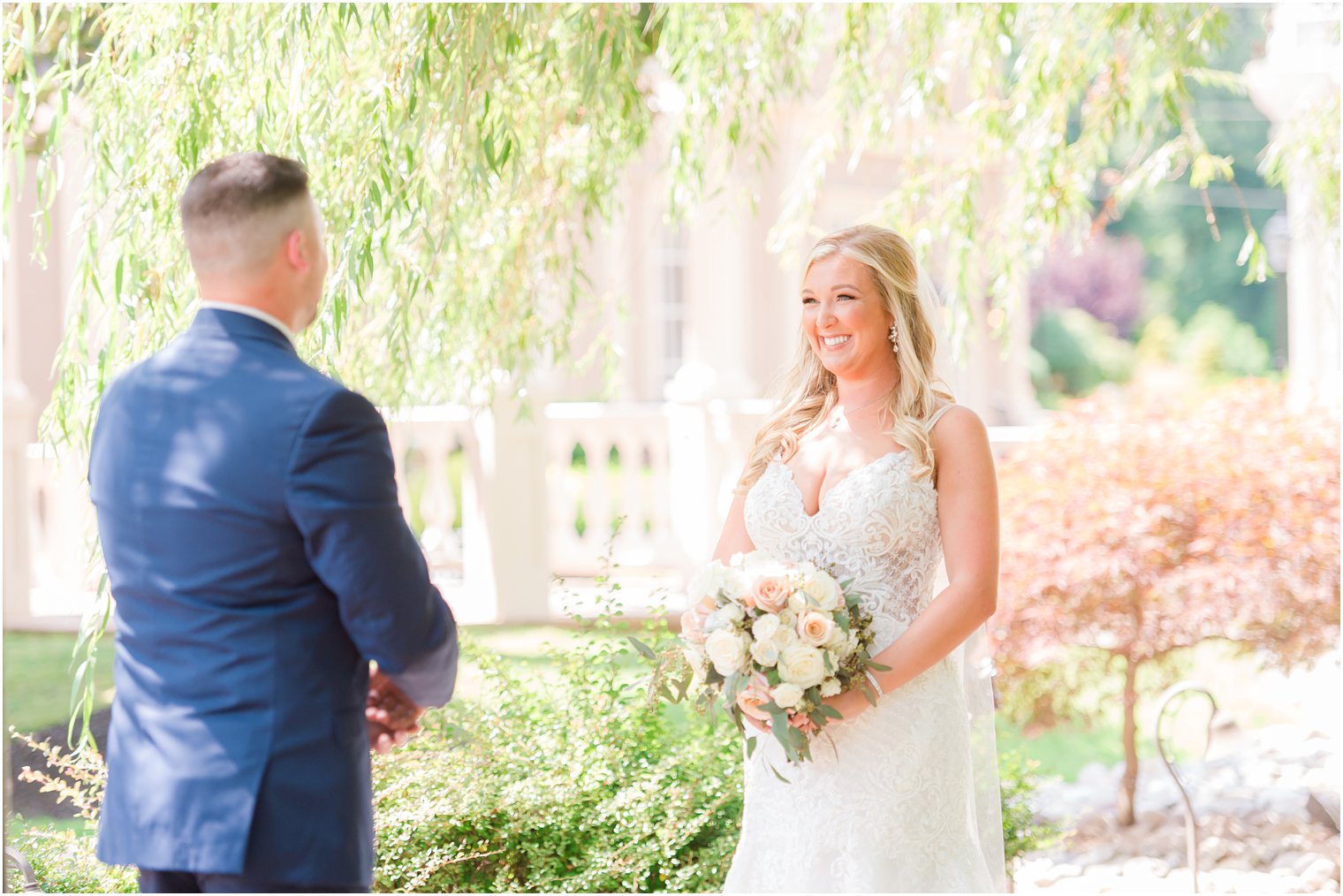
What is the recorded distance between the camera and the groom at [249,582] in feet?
6.79

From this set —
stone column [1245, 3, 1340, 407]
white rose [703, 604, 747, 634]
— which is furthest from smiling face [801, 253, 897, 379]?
stone column [1245, 3, 1340, 407]

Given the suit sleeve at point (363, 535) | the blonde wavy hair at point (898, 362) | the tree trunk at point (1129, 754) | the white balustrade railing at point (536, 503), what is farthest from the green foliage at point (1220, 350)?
the suit sleeve at point (363, 535)

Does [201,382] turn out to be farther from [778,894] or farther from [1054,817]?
[1054,817]

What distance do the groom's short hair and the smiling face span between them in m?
1.39

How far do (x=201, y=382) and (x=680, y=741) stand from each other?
10.3 ft

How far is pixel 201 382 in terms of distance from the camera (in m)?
2.14

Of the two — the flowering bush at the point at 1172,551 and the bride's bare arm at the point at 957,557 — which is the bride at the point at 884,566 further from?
the flowering bush at the point at 1172,551

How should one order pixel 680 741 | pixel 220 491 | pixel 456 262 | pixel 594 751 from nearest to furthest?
pixel 220 491
pixel 594 751
pixel 680 741
pixel 456 262

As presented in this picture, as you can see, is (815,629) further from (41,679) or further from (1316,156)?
(41,679)

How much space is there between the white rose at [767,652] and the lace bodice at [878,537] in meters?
0.34

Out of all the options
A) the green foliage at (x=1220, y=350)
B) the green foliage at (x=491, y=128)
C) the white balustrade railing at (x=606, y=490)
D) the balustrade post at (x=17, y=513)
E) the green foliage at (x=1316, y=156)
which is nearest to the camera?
the green foliage at (x=491, y=128)

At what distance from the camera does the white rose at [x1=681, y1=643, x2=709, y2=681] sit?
115 inches

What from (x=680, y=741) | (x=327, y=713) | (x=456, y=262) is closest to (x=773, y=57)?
(x=456, y=262)

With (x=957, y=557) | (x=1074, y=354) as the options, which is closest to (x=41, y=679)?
(x=957, y=557)
